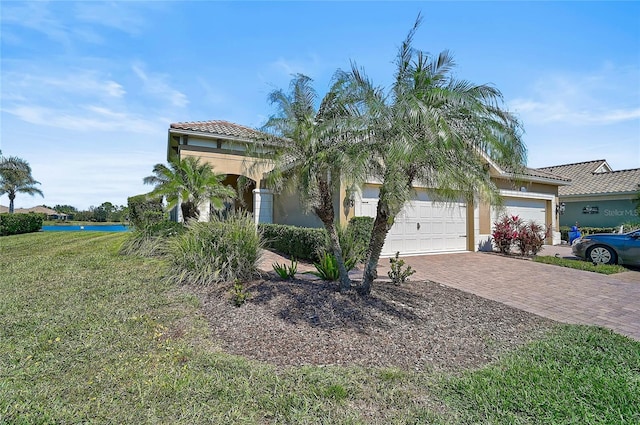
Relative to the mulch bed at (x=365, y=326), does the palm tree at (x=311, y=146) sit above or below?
above

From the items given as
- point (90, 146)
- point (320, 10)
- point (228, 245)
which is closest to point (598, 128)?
point (320, 10)

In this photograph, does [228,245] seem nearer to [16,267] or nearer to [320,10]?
[320,10]

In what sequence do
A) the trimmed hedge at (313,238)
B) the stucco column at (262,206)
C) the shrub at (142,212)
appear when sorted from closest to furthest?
the trimmed hedge at (313,238)
the shrub at (142,212)
the stucco column at (262,206)

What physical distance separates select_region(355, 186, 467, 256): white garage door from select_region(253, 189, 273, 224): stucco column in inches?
220

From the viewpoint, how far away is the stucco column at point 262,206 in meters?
14.7

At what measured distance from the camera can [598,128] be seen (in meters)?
11.6

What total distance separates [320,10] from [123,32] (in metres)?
5.14

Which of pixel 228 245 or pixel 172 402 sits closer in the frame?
pixel 172 402

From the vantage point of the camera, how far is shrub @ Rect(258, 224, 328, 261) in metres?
9.36

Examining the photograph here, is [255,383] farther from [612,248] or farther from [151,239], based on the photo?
[612,248]

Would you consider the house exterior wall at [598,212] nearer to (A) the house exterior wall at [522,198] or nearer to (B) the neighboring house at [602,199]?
(B) the neighboring house at [602,199]

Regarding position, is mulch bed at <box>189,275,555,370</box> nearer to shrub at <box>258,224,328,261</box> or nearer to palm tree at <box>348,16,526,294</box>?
palm tree at <box>348,16,526,294</box>

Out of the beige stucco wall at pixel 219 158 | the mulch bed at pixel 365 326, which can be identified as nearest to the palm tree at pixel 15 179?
the beige stucco wall at pixel 219 158

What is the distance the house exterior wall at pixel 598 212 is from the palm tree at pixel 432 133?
874 inches
